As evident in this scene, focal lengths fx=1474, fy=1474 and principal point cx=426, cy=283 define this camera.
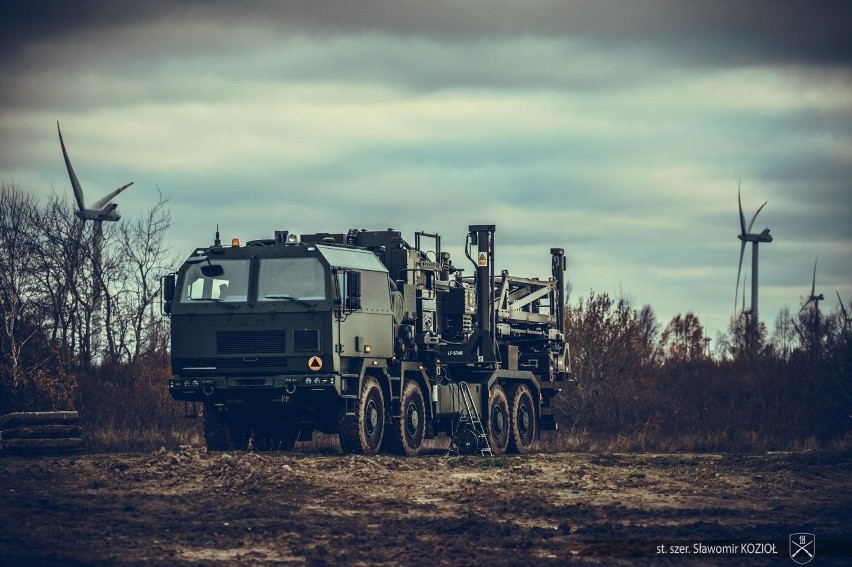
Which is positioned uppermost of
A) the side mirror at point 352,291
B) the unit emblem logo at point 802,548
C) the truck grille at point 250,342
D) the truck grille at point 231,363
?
the side mirror at point 352,291

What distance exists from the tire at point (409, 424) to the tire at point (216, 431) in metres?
2.84

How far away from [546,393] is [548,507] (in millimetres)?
14252

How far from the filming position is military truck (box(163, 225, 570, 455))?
78.7 ft

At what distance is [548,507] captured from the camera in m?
17.5

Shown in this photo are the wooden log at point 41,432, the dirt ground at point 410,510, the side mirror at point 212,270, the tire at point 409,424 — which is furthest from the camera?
the tire at point 409,424

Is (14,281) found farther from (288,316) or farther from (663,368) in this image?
(663,368)

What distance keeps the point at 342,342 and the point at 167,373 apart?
48.6 feet

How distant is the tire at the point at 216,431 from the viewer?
25.2 metres

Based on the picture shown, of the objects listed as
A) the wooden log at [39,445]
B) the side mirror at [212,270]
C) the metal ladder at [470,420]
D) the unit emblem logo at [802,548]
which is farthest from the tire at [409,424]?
the unit emblem logo at [802,548]

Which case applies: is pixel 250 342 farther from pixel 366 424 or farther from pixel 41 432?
pixel 41 432

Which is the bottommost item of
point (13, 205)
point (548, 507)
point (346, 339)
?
point (548, 507)

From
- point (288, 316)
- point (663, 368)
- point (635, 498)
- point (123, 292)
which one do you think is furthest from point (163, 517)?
point (663, 368)

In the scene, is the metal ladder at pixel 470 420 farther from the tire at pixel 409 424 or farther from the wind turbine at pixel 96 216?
the wind turbine at pixel 96 216

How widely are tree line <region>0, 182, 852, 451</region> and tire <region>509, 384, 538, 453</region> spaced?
110 centimetres
